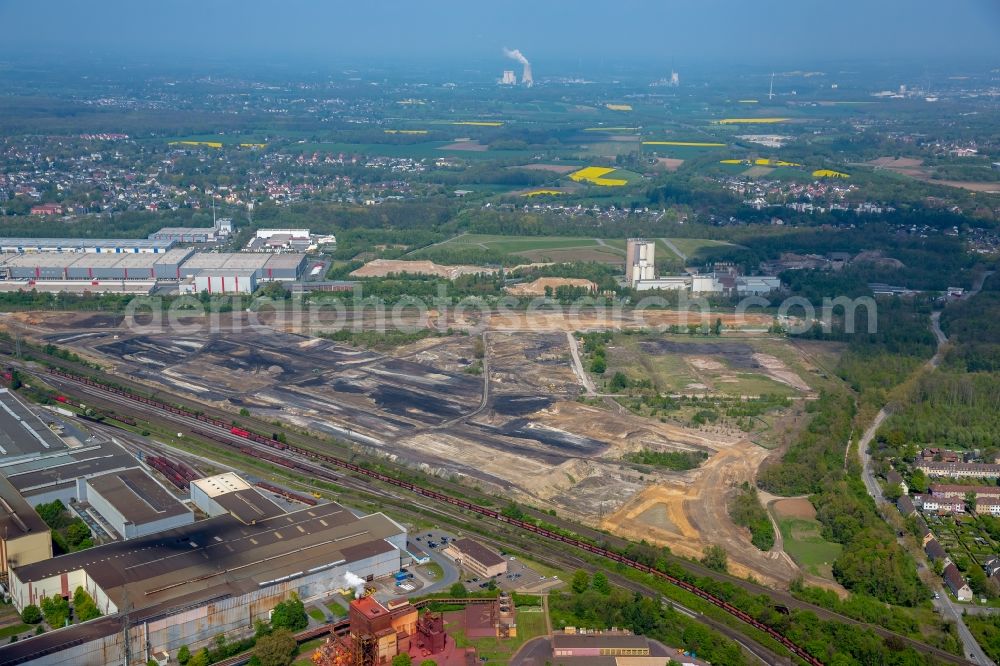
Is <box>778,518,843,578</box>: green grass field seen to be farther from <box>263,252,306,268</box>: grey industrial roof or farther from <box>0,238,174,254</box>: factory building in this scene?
<box>0,238,174,254</box>: factory building

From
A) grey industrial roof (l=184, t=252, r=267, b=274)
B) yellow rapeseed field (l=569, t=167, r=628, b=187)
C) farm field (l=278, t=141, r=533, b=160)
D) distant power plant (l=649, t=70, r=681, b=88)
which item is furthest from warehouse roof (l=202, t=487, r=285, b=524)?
distant power plant (l=649, t=70, r=681, b=88)

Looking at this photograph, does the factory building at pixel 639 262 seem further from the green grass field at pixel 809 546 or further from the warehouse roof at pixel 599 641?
the warehouse roof at pixel 599 641

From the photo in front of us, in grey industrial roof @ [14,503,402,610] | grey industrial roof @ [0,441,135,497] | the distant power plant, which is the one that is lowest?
grey industrial roof @ [0,441,135,497]

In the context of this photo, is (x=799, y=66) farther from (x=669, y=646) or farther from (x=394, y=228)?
(x=669, y=646)

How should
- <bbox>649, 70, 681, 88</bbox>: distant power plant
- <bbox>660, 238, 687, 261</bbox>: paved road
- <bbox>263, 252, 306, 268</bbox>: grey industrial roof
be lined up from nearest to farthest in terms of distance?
<bbox>263, 252, 306, 268</bbox>: grey industrial roof, <bbox>660, 238, 687, 261</bbox>: paved road, <bbox>649, 70, 681, 88</bbox>: distant power plant

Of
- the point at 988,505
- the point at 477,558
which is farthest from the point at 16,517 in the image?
the point at 988,505
